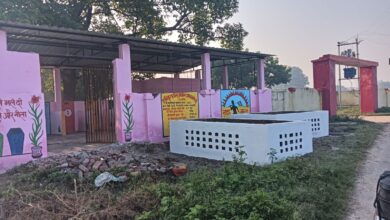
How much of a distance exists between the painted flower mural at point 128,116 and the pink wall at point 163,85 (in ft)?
23.4

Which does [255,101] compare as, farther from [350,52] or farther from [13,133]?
[350,52]

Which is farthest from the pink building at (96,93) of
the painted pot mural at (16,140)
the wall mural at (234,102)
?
the wall mural at (234,102)

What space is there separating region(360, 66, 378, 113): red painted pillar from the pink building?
12.8 m

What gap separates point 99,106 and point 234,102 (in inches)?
227

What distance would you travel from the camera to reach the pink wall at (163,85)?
720 inches

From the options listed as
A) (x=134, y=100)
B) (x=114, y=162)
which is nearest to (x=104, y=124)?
(x=134, y=100)

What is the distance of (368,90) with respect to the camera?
26328 millimetres

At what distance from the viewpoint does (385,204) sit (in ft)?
7.54

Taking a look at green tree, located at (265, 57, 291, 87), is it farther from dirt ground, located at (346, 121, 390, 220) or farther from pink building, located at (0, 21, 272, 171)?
dirt ground, located at (346, 121, 390, 220)

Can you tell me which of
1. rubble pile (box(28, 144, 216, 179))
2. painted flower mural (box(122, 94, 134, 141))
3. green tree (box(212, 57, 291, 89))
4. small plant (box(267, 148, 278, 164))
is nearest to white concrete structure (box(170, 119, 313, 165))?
small plant (box(267, 148, 278, 164))

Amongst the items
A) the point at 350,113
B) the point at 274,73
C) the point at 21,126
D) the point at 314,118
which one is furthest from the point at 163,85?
the point at 274,73

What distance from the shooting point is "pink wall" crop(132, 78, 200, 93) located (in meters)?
18.3

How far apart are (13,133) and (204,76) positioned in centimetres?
770

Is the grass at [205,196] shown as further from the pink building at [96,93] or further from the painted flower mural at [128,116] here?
the painted flower mural at [128,116]
